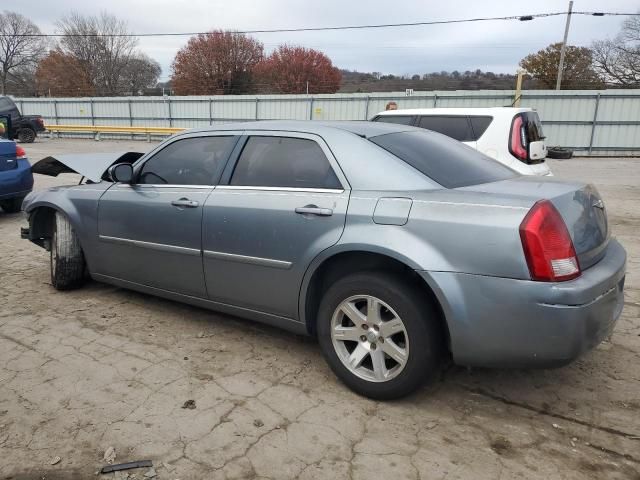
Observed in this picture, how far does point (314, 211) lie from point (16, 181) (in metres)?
6.15

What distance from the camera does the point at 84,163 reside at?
15.1 ft

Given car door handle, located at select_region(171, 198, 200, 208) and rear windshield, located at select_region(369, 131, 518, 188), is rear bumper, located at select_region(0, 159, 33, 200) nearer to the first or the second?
car door handle, located at select_region(171, 198, 200, 208)

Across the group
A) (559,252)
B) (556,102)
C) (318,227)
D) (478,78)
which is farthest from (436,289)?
(478,78)

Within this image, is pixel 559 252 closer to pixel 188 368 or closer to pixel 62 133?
pixel 188 368

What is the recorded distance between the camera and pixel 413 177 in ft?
9.14

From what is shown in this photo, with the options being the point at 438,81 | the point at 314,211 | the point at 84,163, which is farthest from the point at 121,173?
the point at 438,81

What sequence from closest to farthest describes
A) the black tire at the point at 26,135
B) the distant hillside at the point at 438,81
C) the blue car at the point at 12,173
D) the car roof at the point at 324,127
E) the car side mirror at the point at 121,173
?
the car roof at the point at 324,127 → the car side mirror at the point at 121,173 → the blue car at the point at 12,173 → the black tire at the point at 26,135 → the distant hillside at the point at 438,81

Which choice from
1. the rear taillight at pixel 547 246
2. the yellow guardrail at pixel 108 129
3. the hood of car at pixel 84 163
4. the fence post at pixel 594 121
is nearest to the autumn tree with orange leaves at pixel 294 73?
the yellow guardrail at pixel 108 129

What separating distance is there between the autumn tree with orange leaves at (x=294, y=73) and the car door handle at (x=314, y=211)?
52.0 m

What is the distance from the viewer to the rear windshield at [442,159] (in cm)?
291

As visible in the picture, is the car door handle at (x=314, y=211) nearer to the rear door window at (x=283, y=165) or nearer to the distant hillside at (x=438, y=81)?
the rear door window at (x=283, y=165)

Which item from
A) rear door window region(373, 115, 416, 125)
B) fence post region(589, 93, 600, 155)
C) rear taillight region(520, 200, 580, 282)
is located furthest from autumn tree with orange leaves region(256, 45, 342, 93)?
rear taillight region(520, 200, 580, 282)

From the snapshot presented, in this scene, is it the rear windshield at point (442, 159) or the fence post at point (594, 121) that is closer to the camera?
the rear windshield at point (442, 159)

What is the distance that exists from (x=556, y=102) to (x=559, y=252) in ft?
64.7
